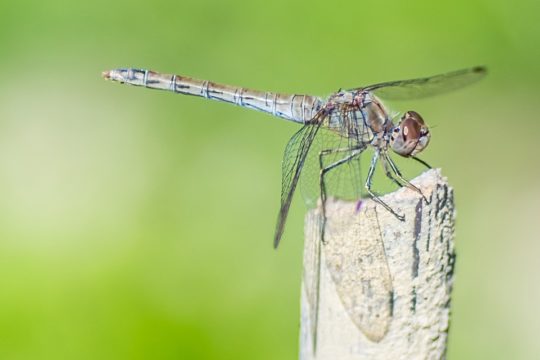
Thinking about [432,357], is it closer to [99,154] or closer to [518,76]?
[99,154]

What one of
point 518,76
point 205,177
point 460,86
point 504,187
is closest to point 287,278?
point 205,177

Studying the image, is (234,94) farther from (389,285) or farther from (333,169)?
(389,285)

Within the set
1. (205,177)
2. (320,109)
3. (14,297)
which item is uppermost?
(320,109)

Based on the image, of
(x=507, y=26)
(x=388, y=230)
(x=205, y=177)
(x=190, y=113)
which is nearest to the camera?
(x=388, y=230)

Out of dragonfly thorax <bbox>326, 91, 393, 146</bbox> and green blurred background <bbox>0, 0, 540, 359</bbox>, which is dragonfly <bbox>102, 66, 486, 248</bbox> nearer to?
dragonfly thorax <bbox>326, 91, 393, 146</bbox>

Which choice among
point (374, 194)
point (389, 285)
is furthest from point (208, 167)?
point (389, 285)

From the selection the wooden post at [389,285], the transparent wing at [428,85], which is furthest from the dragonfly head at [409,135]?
the wooden post at [389,285]

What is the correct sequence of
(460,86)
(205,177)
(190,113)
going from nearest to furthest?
(460,86)
(205,177)
(190,113)
